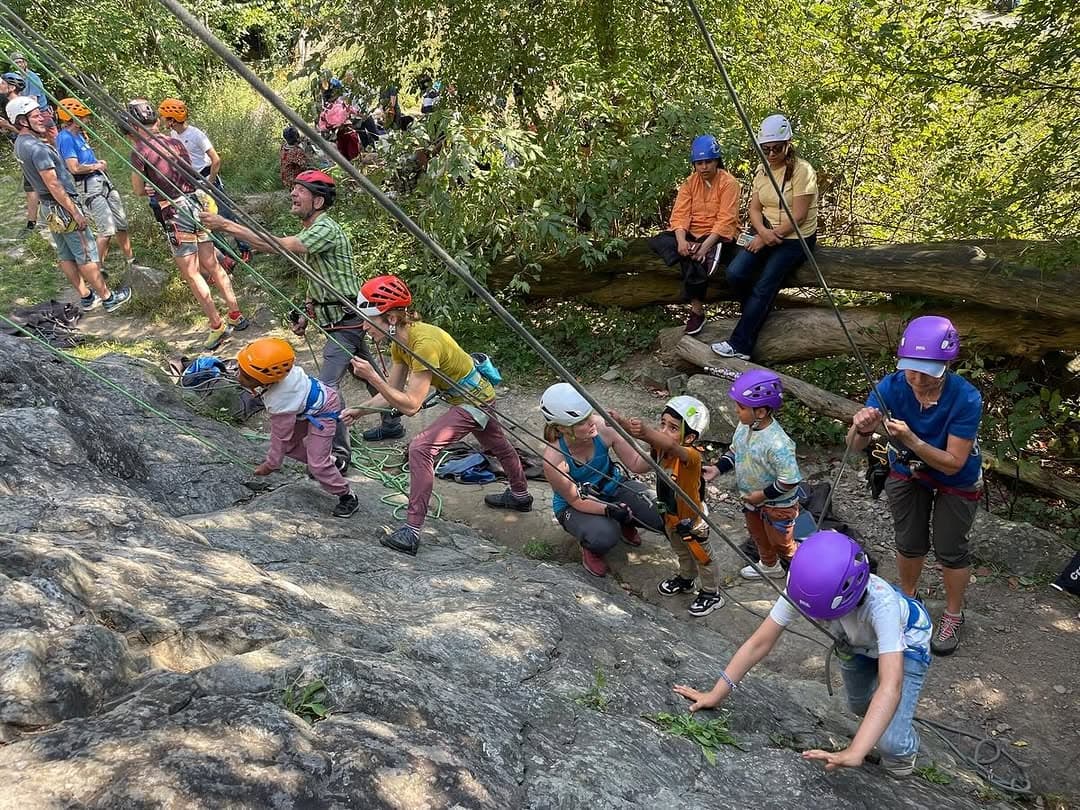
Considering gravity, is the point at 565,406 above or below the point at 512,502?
above

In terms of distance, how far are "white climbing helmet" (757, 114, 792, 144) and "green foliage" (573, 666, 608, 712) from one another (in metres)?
4.59

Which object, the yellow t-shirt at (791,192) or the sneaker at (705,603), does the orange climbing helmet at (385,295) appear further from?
the yellow t-shirt at (791,192)

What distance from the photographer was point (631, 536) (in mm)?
A: 5746

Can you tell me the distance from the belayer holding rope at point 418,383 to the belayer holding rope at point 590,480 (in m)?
0.48

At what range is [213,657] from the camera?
2848mm

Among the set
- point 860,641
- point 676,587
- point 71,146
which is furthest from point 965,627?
point 71,146

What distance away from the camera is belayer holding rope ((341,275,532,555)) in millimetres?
4949

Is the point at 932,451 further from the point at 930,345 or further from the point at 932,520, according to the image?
the point at 932,520

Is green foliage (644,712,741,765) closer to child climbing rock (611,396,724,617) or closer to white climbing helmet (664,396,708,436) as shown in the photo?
child climbing rock (611,396,724,617)

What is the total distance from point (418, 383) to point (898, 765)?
3.25 meters

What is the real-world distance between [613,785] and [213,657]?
1.43m

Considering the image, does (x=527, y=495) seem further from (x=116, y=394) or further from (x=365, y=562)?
(x=116, y=394)

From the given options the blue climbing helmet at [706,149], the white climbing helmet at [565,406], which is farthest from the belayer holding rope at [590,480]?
the blue climbing helmet at [706,149]

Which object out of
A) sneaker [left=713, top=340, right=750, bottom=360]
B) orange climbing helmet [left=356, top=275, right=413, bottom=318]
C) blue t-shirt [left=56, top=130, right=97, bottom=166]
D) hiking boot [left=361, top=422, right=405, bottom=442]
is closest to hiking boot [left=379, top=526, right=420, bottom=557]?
orange climbing helmet [left=356, top=275, right=413, bottom=318]
